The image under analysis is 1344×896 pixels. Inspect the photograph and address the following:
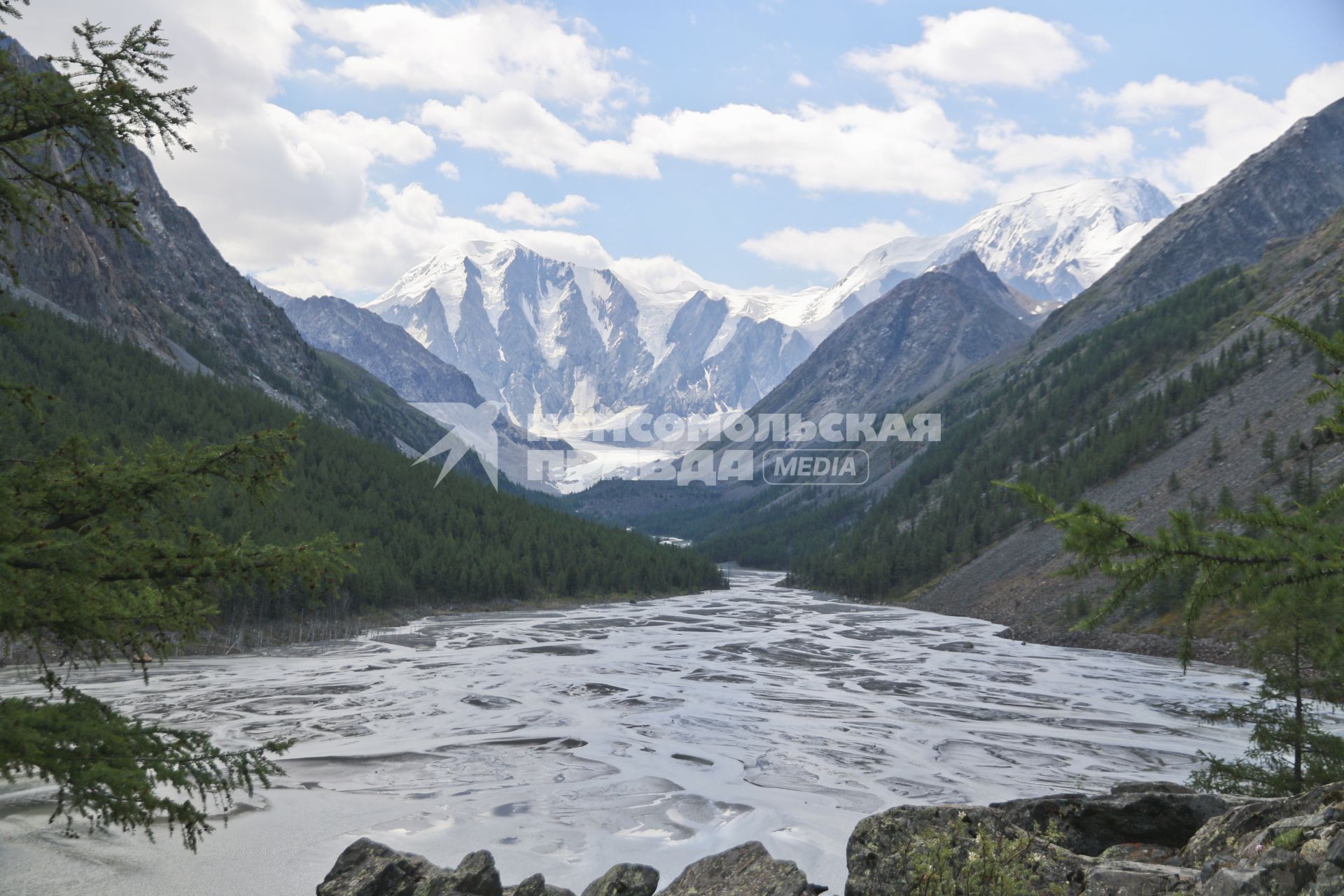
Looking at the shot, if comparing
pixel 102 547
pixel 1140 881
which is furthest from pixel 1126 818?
pixel 102 547

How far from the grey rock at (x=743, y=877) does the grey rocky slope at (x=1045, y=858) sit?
0.03 metres

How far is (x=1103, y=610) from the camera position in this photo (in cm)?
929

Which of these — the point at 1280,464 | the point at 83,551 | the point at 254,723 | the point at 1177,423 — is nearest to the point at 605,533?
the point at 1177,423

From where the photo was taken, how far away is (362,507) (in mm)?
125250

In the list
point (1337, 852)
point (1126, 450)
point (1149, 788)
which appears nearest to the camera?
point (1337, 852)

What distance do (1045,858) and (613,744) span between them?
27.8 metres

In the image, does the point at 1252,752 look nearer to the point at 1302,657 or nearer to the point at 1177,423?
the point at 1302,657

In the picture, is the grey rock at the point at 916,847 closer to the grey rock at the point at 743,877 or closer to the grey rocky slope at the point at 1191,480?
the grey rock at the point at 743,877

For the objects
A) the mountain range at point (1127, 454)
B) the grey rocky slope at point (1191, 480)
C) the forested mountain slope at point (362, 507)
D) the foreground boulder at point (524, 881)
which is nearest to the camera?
the foreground boulder at point (524, 881)

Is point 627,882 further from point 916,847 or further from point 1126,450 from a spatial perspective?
point 1126,450

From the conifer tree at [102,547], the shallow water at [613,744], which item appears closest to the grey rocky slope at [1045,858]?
the shallow water at [613,744]

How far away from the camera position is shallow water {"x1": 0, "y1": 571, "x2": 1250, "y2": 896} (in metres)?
24.2

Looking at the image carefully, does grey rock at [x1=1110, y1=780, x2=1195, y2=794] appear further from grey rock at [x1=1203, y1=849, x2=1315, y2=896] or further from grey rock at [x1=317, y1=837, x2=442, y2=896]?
grey rock at [x1=317, y1=837, x2=442, y2=896]

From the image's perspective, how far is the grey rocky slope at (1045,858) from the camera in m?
9.95
